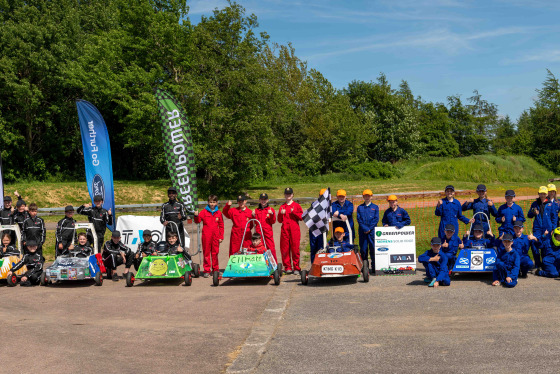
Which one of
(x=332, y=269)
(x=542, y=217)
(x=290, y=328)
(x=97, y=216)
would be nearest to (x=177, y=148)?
(x=97, y=216)

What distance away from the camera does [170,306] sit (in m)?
10.7

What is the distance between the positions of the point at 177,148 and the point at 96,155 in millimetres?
2549

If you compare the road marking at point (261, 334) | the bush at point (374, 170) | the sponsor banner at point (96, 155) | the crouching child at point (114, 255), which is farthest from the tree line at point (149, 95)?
the road marking at point (261, 334)

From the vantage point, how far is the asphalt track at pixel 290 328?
278 inches

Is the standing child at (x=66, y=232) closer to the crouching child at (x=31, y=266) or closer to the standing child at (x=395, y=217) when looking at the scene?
the crouching child at (x=31, y=266)

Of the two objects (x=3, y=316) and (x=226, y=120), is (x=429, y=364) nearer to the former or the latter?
(x=3, y=316)

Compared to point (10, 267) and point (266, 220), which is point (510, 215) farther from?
point (10, 267)

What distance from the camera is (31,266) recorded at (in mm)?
13758

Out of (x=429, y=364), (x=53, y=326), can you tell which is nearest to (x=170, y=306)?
(x=53, y=326)

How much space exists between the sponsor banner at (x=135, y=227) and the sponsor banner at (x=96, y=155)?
0.43 meters

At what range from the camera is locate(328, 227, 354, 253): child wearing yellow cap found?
12.9m

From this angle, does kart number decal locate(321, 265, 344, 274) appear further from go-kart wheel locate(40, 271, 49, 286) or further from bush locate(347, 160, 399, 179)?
bush locate(347, 160, 399, 179)

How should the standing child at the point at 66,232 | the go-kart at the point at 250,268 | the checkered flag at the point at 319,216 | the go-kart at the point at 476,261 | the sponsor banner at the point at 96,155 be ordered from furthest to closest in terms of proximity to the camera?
the sponsor banner at the point at 96,155 < the standing child at the point at 66,232 < the checkered flag at the point at 319,216 < the go-kart at the point at 250,268 < the go-kart at the point at 476,261

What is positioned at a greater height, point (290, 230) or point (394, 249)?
point (290, 230)
